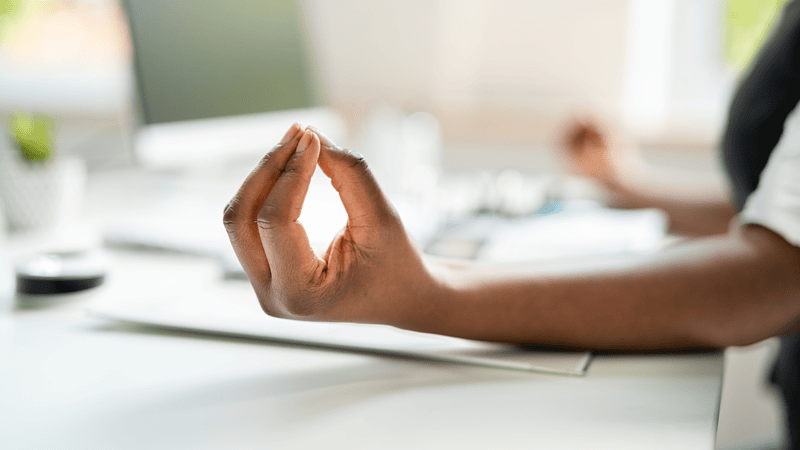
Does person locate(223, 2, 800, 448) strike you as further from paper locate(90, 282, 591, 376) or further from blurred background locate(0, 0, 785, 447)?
blurred background locate(0, 0, 785, 447)

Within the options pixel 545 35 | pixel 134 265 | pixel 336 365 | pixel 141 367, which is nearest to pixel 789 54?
pixel 336 365

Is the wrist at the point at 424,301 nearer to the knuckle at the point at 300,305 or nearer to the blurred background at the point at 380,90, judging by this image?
the knuckle at the point at 300,305

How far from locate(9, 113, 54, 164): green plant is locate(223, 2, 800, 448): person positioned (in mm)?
652

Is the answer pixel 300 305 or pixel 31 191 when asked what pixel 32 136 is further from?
pixel 300 305

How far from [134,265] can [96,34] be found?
131 cm

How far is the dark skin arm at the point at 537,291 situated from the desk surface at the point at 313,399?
29 millimetres

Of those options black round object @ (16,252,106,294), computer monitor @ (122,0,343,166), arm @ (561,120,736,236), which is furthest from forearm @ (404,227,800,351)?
computer monitor @ (122,0,343,166)

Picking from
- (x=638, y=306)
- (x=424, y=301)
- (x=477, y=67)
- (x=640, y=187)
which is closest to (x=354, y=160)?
(x=424, y=301)

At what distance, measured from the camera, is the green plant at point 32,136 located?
33.6 inches

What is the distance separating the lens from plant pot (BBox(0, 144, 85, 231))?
0.85 metres

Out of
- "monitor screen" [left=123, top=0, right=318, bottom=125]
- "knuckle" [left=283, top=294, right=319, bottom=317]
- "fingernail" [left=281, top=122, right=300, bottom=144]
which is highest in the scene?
"monitor screen" [left=123, top=0, right=318, bottom=125]

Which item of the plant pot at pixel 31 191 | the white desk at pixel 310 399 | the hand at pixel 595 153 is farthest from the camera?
the hand at pixel 595 153

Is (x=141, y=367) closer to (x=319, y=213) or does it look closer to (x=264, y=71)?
(x=319, y=213)

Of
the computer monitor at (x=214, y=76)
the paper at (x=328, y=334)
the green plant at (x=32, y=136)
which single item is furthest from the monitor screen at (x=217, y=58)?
the paper at (x=328, y=334)
